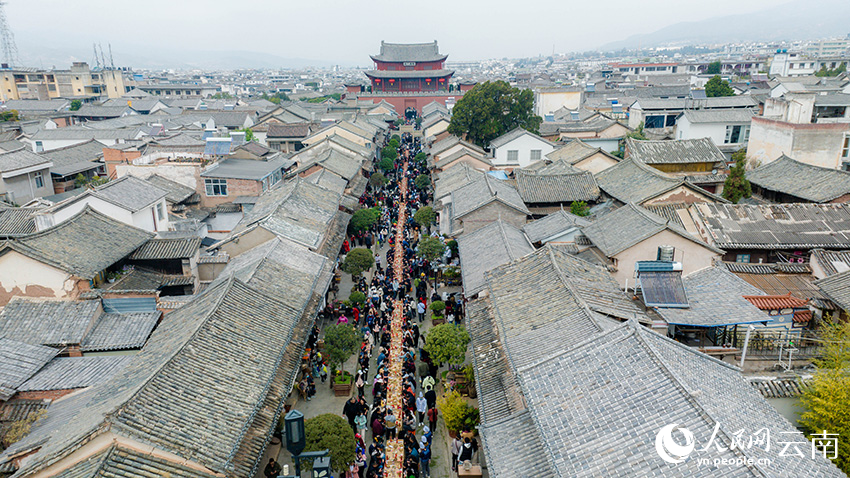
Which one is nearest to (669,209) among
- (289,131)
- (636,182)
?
(636,182)

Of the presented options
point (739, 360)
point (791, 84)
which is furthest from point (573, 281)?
point (791, 84)

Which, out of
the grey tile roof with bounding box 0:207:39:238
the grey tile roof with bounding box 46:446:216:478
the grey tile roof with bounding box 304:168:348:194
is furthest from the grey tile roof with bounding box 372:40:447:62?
the grey tile roof with bounding box 46:446:216:478

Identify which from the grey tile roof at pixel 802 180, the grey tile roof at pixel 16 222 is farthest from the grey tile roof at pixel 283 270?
the grey tile roof at pixel 802 180

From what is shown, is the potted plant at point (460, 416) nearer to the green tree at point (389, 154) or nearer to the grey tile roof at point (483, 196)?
the grey tile roof at point (483, 196)

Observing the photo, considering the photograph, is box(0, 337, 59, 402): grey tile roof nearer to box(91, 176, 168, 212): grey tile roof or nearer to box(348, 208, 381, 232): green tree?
box(91, 176, 168, 212): grey tile roof

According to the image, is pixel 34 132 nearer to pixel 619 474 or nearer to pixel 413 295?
pixel 413 295

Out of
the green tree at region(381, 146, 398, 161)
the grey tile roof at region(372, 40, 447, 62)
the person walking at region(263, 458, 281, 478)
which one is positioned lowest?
the person walking at region(263, 458, 281, 478)

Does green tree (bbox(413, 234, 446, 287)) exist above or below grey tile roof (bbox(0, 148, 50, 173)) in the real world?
below
